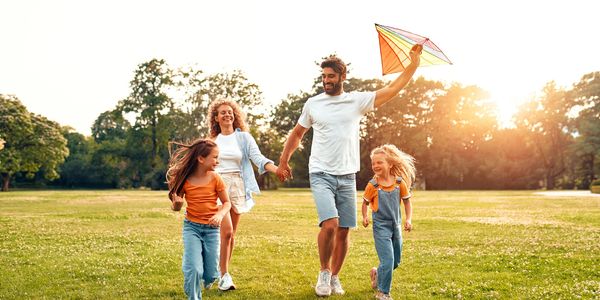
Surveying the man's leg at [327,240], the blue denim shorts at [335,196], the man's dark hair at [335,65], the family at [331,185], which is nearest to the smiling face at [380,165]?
the family at [331,185]

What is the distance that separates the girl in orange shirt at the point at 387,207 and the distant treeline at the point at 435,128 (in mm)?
60618

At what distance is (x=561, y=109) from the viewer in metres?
75.1

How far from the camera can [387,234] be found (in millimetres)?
6641

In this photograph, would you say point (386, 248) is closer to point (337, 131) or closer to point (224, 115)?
point (337, 131)

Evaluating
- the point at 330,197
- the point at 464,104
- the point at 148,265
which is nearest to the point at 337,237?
the point at 330,197

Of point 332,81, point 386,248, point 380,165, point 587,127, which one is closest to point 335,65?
point 332,81

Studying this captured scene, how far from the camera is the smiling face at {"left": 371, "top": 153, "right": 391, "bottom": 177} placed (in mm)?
6961

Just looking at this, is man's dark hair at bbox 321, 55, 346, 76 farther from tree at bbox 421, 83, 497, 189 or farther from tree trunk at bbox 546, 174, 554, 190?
tree trunk at bbox 546, 174, 554, 190

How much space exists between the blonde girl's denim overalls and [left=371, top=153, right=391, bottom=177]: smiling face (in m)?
0.15

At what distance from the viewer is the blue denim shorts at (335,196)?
6.80 metres

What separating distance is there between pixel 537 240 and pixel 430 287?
237 inches

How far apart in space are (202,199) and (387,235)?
2.21m

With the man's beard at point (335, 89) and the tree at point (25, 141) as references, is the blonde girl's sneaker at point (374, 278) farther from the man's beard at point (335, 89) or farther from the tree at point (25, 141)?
the tree at point (25, 141)

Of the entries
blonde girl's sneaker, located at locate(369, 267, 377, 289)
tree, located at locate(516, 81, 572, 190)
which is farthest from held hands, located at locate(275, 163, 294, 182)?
tree, located at locate(516, 81, 572, 190)
